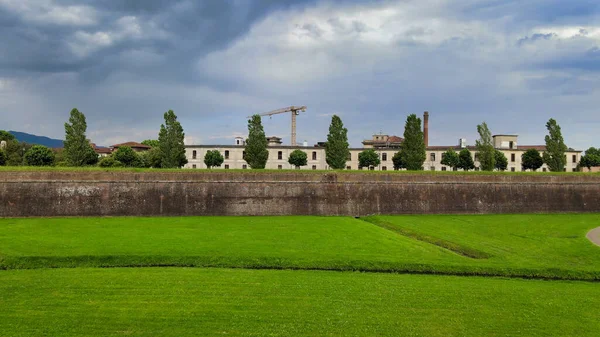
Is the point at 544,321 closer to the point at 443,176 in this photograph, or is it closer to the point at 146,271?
the point at 146,271

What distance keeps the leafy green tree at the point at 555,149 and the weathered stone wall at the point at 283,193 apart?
13407 millimetres

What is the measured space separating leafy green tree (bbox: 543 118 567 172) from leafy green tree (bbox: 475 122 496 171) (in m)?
6.17

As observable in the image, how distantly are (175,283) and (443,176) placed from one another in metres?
26.4

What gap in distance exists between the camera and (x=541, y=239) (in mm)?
20766

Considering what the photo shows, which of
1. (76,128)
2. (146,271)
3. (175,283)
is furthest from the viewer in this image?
(76,128)

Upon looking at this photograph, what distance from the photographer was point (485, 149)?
4953 cm

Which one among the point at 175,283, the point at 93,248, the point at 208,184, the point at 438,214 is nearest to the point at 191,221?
the point at 208,184

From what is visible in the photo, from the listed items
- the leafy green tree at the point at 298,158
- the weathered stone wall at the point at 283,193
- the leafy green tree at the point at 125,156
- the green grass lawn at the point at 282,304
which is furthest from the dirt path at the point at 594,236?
the leafy green tree at the point at 125,156

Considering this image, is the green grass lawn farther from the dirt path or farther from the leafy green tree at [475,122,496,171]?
the leafy green tree at [475,122,496,171]

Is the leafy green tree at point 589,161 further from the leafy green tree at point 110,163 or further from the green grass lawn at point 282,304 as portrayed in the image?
the leafy green tree at point 110,163

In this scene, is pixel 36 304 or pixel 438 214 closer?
pixel 36 304

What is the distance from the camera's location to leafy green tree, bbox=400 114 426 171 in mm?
45188

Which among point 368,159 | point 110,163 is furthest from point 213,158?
point 368,159

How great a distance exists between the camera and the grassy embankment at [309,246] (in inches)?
589
